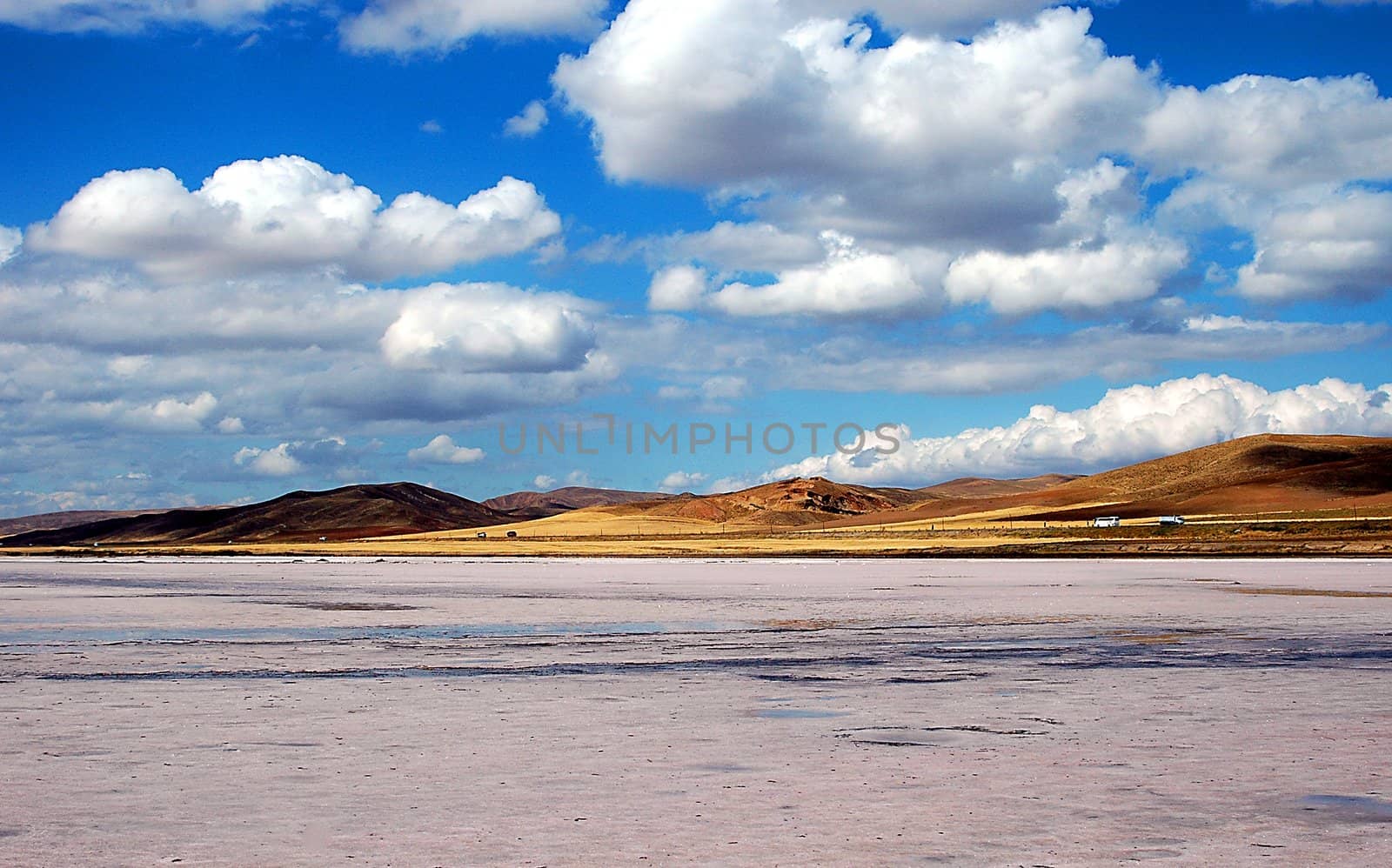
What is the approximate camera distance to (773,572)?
59.4 m

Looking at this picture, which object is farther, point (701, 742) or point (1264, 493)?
point (1264, 493)

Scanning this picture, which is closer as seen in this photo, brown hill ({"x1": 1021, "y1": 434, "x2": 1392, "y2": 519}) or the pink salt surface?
the pink salt surface

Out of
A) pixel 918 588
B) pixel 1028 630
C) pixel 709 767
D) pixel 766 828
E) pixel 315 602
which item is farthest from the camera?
pixel 918 588

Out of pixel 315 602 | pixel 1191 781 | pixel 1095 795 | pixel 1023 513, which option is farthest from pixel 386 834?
pixel 1023 513

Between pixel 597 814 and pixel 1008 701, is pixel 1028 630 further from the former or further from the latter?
pixel 597 814

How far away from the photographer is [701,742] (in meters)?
12.1

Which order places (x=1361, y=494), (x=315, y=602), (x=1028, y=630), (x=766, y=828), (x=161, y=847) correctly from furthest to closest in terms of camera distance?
(x=1361, y=494) → (x=315, y=602) → (x=1028, y=630) → (x=766, y=828) → (x=161, y=847)

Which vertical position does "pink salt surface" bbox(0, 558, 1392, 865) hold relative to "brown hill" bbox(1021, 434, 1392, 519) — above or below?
below

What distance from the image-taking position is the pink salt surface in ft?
27.4

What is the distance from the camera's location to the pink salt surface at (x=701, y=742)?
27.4ft

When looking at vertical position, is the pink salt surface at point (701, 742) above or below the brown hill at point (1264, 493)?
below

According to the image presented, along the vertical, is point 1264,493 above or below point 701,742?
above

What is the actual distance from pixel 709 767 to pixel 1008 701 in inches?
204

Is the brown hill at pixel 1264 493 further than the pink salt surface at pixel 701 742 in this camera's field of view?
Yes
